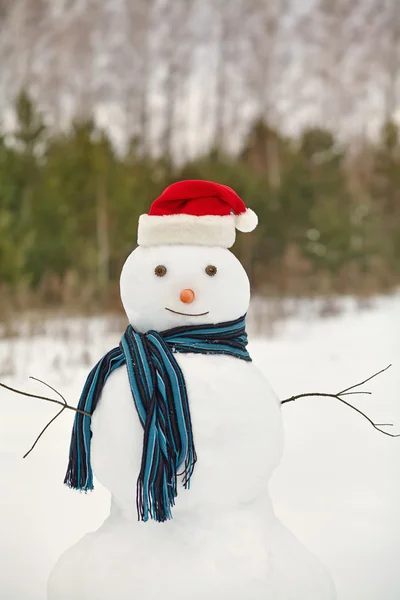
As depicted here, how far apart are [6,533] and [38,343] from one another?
12.1 ft

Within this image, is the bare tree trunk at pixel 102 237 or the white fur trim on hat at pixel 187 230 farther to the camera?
the bare tree trunk at pixel 102 237

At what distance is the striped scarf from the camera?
1604mm

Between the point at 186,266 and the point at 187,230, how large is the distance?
12 centimetres

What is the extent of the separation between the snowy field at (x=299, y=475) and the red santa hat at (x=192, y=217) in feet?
3.81

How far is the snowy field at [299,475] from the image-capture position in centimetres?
218

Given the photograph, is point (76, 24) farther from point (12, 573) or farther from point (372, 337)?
point (12, 573)

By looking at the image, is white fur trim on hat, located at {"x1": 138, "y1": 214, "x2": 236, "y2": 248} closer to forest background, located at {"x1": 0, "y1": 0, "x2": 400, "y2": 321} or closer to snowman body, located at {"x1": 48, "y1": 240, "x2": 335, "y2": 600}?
snowman body, located at {"x1": 48, "y1": 240, "x2": 335, "y2": 600}

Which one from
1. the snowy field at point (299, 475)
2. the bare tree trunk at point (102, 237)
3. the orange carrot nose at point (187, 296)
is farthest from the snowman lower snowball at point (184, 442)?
the bare tree trunk at point (102, 237)

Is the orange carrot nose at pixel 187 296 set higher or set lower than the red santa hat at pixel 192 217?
lower

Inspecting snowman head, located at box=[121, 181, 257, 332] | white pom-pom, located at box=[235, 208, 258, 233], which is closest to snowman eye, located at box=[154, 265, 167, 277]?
snowman head, located at box=[121, 181, 257, 332]

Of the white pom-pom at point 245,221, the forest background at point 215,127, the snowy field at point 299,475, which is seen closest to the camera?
the white pom-pom at point 245,221

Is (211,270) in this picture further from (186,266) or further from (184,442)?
(184,442)

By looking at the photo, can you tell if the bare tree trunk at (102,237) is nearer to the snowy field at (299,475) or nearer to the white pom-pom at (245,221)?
the snowy field at (299,475)

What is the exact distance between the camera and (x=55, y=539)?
2340mm
